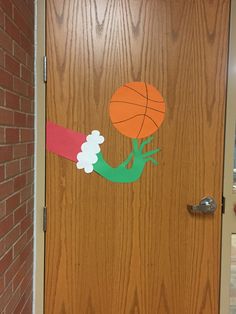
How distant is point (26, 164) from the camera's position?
1.70m

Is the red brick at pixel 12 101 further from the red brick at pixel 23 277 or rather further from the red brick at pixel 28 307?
the red brick at pixel 28 307

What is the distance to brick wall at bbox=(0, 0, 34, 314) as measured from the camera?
137 cm

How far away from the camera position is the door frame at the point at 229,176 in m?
1.84

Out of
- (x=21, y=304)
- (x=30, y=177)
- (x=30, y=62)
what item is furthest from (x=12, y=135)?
(x=21, y=304)

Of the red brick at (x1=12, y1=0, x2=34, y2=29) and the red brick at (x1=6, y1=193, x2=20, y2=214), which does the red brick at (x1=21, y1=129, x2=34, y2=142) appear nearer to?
the red brick at (x1=6, y1=193, x2=20, y2=214)

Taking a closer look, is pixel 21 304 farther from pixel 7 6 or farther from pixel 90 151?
pixel 7 6

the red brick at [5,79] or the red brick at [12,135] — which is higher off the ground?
the red brick at [5,79]

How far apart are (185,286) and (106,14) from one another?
149 centimetres

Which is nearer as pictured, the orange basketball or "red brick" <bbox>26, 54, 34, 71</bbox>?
"red brick" <bbox>26, 54, 34, 71</bbox>

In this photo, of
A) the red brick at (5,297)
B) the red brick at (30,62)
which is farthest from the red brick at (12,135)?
the red brick at (5,297)

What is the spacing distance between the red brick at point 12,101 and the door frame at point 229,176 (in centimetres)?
107

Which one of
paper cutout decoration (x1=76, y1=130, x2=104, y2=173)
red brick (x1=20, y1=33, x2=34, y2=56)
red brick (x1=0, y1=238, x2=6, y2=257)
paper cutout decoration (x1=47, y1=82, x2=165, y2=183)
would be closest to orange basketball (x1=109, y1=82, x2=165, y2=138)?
paper cutout decoration (x1=47, y1=82, x2=165, y2=183)

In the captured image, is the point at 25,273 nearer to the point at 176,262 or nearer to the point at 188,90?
the point at 176,262

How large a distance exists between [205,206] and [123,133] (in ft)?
1.91
